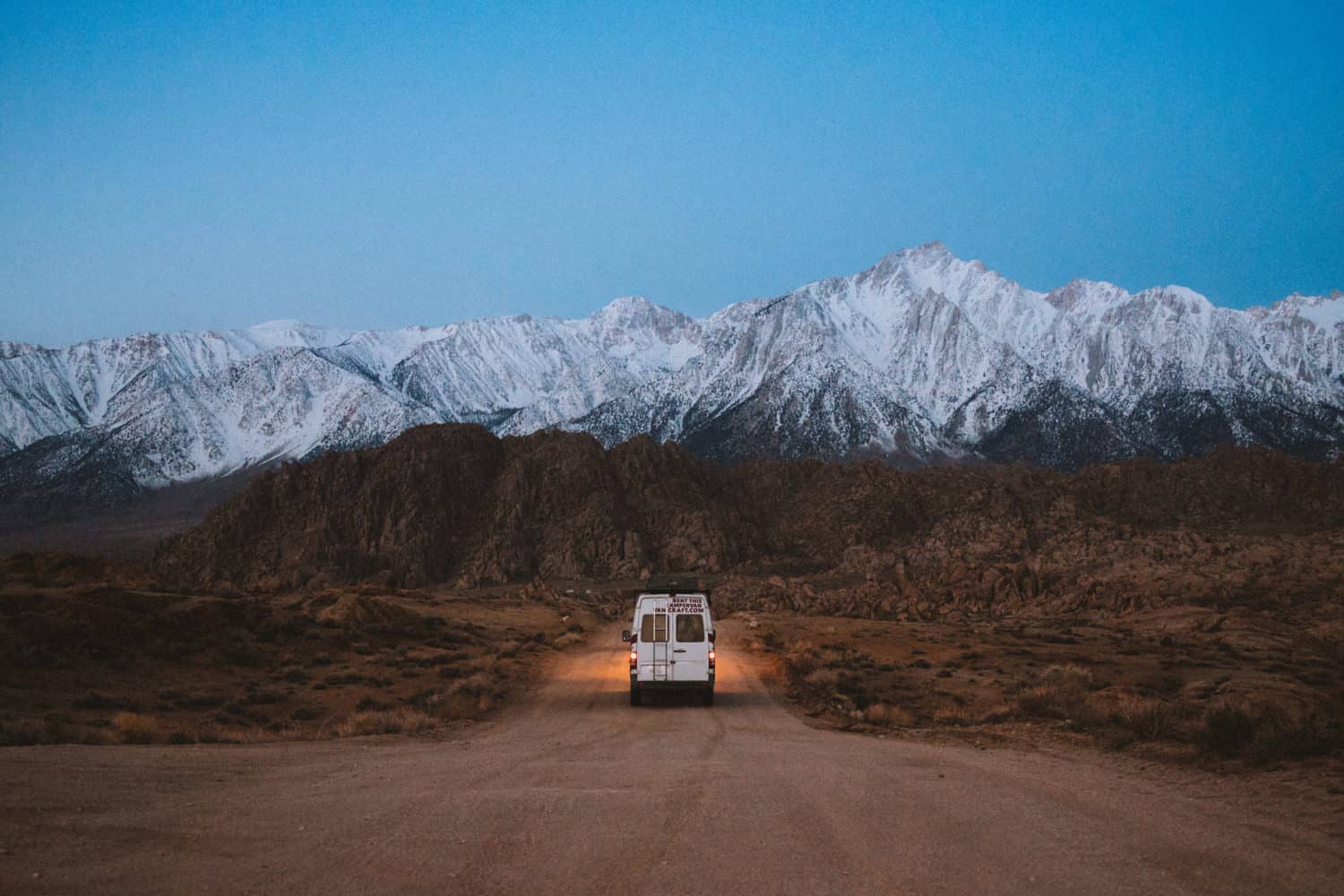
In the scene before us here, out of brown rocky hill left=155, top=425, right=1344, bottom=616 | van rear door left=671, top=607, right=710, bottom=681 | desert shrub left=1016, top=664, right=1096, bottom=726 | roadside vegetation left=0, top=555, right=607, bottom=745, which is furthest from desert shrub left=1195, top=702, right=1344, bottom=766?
brown rocky hill left=155, top=425, right=1344, bottom=616

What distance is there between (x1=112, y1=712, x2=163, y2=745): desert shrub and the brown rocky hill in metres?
47.1

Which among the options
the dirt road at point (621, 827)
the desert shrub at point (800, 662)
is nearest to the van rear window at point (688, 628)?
the desert shrub at point (800, 662)

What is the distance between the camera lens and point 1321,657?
28.8 metres

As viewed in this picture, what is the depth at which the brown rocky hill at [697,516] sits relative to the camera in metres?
74.8

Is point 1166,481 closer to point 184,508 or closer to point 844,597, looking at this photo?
point 844,597

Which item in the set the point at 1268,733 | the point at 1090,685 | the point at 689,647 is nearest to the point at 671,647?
the point at 689,647

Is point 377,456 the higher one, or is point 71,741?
point 377,456

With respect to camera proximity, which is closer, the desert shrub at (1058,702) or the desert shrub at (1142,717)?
the desert shrub at (1142,717)

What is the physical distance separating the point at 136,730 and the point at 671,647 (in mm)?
9578

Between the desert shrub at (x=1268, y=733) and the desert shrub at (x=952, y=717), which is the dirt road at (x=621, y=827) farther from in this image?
the desert shrub at (x=952, y=717)

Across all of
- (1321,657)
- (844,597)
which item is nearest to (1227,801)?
(1321,657)

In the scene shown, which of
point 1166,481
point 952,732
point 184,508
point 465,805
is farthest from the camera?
point 184,508

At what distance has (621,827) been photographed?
28.4 feet

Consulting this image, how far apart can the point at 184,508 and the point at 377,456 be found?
4157 inches
